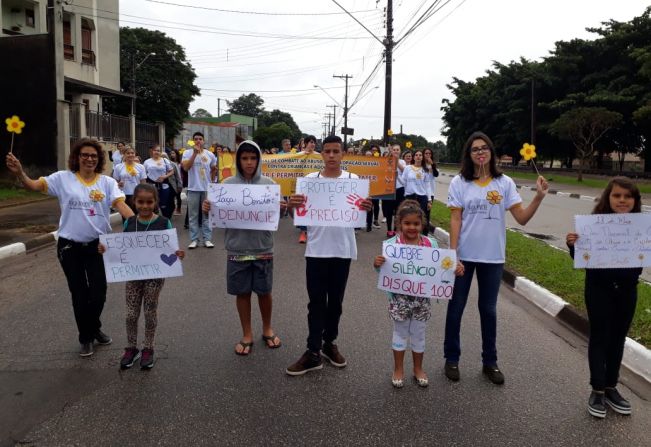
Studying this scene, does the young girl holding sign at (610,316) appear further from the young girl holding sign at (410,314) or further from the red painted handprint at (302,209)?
the red painted handprint at (302,209)

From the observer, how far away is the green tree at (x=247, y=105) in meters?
130

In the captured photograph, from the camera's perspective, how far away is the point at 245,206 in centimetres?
433

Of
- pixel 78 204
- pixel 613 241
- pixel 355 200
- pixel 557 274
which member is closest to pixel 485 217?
pixel 613 241

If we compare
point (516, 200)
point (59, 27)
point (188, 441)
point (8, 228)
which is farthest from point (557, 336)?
point (59, 27)

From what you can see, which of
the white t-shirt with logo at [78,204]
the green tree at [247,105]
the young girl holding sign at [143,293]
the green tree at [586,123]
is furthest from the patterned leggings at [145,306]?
the green tree at [247,105]

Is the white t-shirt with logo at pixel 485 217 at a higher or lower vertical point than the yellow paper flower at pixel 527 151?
lower

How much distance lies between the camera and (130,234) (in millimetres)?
4098

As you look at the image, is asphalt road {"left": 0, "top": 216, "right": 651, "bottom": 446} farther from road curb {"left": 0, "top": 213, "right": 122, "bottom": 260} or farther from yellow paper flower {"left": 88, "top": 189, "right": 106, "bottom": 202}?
road curb {"left": 0, "top": 213, "right": 122, "bottom": 260}

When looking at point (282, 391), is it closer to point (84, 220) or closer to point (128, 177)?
point (84, 220)

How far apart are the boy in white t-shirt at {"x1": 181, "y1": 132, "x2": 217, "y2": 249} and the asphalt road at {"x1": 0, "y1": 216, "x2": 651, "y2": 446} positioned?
3.60 m

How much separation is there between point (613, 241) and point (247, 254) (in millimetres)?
2755

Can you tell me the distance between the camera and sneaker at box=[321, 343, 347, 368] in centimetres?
416

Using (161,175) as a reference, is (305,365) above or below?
below

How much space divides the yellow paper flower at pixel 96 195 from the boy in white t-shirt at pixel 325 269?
1.60 meters
